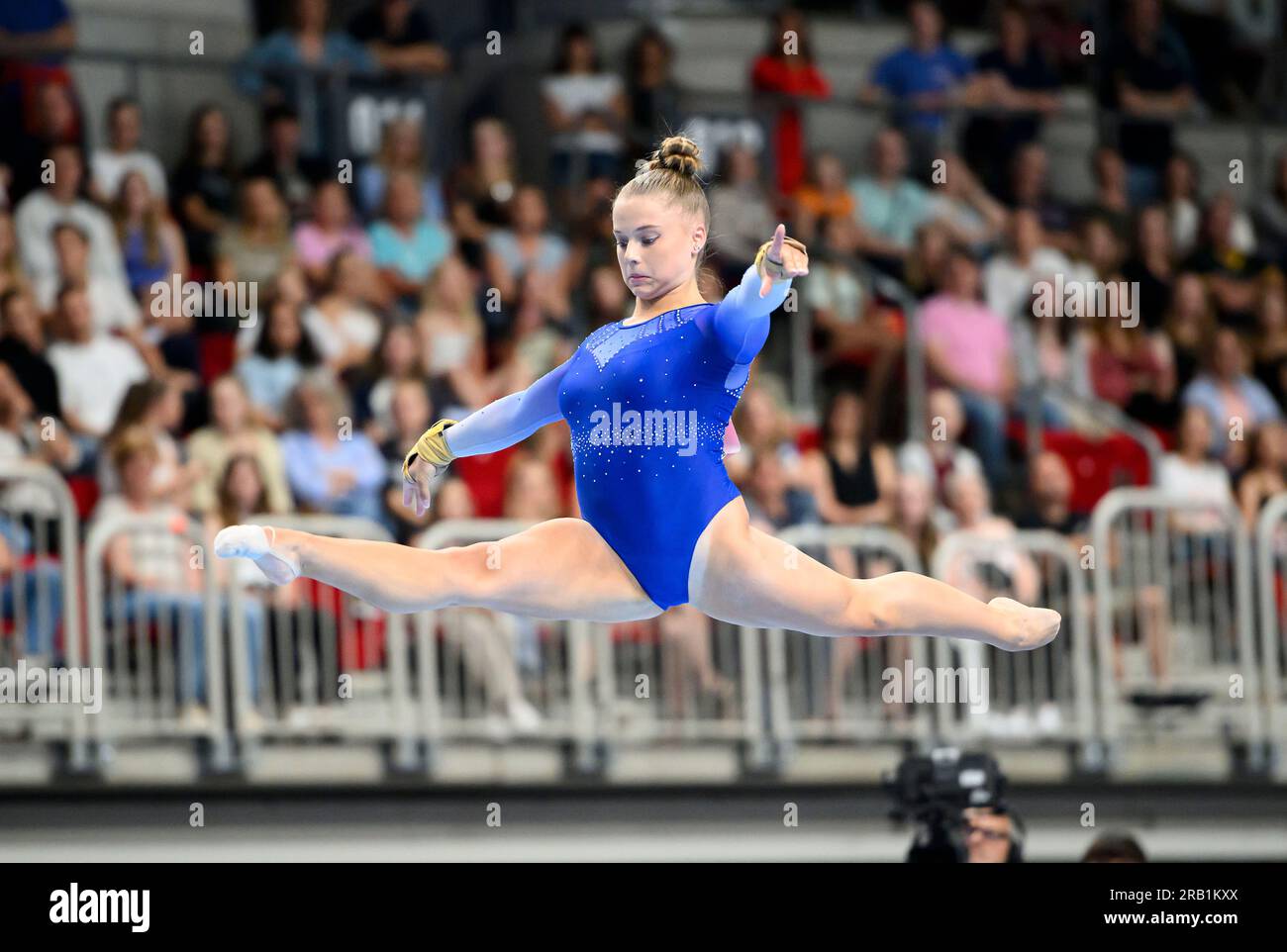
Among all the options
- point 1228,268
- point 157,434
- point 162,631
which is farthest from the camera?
point 1228,268

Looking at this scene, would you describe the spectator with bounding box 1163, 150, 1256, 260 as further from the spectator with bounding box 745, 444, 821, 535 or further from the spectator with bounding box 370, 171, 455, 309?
the spectator with bounding box 370, 171, 455, 309

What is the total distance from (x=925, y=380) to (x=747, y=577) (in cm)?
536

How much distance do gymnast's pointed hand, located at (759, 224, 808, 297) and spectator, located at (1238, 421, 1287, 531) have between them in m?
5.49

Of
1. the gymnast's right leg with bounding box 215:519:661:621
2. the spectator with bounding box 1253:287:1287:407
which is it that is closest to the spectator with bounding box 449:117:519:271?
the spectator with bounding box 1253:287:1287:407

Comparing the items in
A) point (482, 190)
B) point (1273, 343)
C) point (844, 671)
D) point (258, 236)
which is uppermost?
point (482, 190)

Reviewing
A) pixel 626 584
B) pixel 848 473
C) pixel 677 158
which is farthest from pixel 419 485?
pixel 848 473

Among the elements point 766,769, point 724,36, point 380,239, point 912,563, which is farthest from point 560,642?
point 724,36

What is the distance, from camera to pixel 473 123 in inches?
418

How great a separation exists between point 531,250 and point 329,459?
185 centimetres

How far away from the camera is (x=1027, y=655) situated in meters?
8.05

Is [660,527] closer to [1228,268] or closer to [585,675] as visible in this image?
[585,675]

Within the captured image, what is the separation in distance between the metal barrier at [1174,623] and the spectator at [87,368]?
13.8 feet

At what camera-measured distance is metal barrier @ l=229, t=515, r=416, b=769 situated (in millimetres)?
7238

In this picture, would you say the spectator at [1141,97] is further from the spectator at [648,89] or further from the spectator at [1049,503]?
the spectator at [1049,503]
